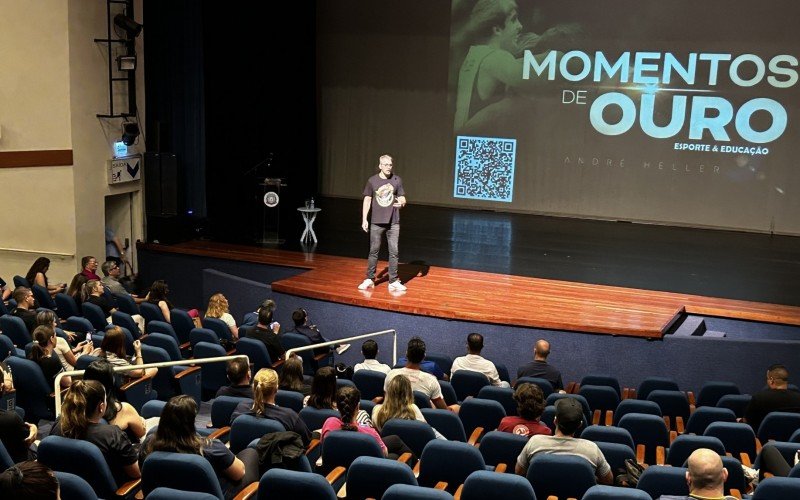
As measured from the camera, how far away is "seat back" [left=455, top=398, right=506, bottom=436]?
613 cm

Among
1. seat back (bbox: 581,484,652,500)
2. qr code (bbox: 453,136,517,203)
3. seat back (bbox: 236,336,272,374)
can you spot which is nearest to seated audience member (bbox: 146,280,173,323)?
seat back (bbox: 236,336,272,374)

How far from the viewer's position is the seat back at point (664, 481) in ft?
14.9

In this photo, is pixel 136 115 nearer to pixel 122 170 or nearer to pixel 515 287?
pixel 122 170

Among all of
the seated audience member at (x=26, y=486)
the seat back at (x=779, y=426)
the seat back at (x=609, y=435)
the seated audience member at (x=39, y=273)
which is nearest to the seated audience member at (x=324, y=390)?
the seat back at (x=609, y=435)

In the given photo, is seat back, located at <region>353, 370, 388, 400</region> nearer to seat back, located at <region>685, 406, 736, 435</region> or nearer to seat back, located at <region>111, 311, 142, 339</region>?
seat back, located at <region>685, 406, 736, 435</region>

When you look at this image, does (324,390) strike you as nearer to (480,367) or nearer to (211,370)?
(211,370)

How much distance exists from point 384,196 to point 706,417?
15.2ft

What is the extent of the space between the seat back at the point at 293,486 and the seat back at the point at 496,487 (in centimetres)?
63

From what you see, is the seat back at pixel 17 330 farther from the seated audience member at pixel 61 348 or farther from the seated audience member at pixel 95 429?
the seated audience member at pixel 95 429

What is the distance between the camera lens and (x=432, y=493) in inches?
151

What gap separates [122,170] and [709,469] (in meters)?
10.3

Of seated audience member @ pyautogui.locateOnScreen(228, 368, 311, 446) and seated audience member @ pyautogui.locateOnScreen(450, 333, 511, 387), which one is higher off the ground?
seated audience member @ pyautogui.locateOnScreen(228, 368, 311, 446)

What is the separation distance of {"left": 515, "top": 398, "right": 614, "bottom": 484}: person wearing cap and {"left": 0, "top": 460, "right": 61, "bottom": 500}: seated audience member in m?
2.59

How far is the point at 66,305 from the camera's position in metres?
9.39
